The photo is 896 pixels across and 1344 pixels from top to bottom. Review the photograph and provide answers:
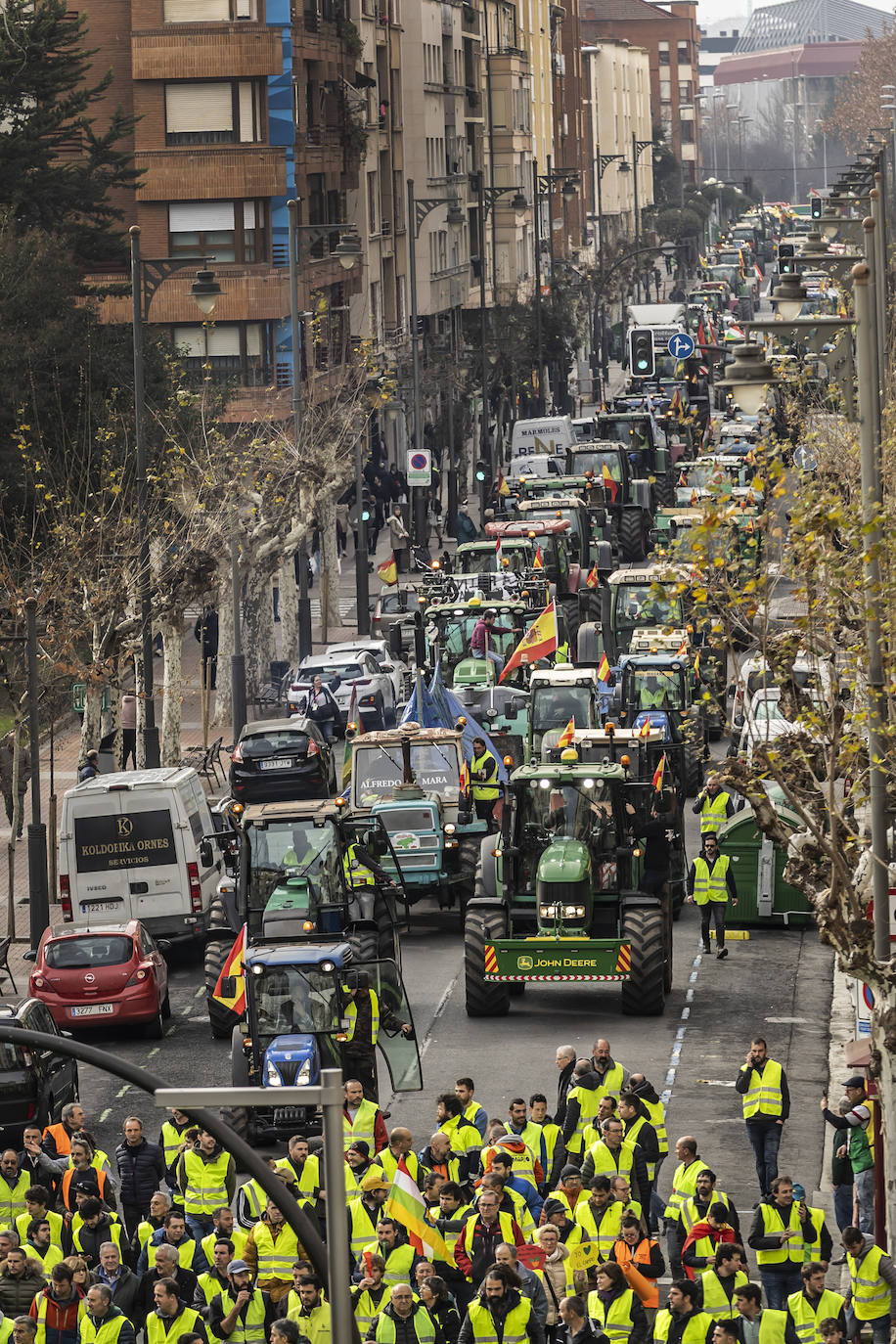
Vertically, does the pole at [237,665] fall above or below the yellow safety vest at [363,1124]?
above

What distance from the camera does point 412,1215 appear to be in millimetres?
16562

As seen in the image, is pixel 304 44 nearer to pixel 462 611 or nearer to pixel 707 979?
pixel 462 611

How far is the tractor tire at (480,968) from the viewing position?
25703mm

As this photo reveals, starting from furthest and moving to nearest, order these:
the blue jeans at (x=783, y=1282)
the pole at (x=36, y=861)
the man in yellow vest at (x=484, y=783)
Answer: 1. the man in yellow vest at (x=484, y=783)
2. the pole at (x=36, y=861)
3. the blue jeans at (x=783, y=1282)

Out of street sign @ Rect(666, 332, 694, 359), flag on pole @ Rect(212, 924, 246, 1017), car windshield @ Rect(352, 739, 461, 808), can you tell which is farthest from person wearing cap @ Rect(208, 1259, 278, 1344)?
street sign @ Rect(666, 332, 694, 359)

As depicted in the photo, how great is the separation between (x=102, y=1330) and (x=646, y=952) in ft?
35.1

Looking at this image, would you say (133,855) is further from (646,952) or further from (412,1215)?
(412,1215)

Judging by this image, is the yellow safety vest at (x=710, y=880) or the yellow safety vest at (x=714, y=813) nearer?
the yellow safety vest at (x=710, y=880)

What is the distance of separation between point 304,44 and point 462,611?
27643mm

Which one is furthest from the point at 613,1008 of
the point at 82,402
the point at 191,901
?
the point at 82,402

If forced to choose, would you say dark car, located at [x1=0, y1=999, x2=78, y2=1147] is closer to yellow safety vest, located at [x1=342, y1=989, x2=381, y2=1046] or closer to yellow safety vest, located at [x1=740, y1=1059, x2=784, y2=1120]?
yellow safety vest, located at [x1=342, y1=989, x2=381, y2=1046]

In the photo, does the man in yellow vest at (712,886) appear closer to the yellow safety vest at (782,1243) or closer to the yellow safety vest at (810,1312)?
the yellow safety vest at (782,1243)

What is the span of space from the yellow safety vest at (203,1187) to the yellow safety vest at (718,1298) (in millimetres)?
4642

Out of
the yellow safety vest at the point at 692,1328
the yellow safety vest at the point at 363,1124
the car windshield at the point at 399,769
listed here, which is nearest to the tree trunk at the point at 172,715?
the car windshield at the point at 399,769
